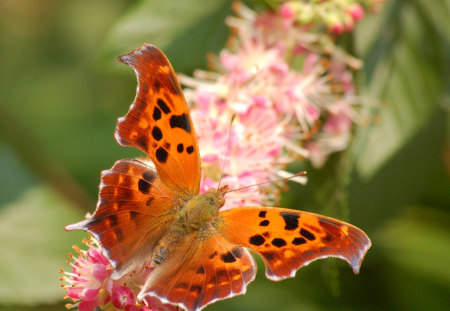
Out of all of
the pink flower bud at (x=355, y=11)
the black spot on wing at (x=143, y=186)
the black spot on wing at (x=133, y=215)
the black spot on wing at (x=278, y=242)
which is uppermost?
the pink flower bud at (x=355, y=11)

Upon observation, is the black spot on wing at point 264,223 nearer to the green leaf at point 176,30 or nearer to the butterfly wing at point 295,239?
the butterfly wing at point 295,239

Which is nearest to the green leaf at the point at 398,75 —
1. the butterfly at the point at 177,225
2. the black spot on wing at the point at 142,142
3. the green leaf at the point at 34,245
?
the butterfly at the point at 177,225

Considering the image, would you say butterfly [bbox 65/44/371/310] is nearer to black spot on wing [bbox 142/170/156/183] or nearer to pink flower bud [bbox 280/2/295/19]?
black spot on wing [bbox 142/170/156/183]

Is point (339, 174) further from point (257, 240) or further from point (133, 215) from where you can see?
point (133, 215)

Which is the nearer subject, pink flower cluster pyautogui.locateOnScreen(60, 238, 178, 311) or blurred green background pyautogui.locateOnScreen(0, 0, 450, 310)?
pink flower cluster pyautogui.locateOnScreen(60, 238, 178, 311)

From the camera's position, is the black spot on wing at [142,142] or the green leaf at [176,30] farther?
the green leaf at [176,30]

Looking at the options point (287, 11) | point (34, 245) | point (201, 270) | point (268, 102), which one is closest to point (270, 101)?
point (268, 102)

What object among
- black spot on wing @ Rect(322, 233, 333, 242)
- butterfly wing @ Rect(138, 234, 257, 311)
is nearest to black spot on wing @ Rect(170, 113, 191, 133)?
butterfly wing @ Rect(138, 234, 257, 311)
